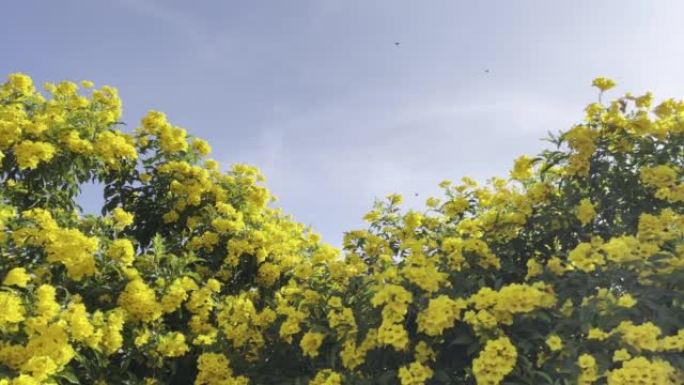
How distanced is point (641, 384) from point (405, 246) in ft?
6.54

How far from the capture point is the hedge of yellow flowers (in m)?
3.34

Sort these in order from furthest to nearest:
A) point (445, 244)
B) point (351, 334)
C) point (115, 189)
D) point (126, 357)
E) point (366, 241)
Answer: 1. point (115, 189)
2. point (366, 241)
3. point (126, 357)
4. point (445, 244)
5. point (351, 334)

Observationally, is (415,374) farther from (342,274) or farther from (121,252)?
(121,252)

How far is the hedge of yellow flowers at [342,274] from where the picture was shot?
334cm

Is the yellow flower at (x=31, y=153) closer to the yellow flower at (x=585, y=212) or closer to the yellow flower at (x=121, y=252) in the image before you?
the yellow flower at (x=121, y=252)

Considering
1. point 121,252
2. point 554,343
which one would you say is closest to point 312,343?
point 554,343

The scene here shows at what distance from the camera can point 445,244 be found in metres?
4.19

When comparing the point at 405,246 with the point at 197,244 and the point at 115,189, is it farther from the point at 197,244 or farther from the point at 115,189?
the point at 115,189

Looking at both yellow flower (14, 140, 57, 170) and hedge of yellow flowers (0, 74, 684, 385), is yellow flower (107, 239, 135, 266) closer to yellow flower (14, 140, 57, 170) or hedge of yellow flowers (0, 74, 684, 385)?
hedge of yellow flowers (0, 74, 684, 385)

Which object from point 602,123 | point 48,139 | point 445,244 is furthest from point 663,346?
point 48,139

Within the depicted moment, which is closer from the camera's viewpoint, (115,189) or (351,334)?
(351,334)

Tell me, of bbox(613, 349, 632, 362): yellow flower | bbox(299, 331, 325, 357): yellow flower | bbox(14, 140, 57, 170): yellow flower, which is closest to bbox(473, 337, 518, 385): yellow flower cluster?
bbox(613, 349, 632, 362): yellow flower

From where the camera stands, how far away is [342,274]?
4566mm

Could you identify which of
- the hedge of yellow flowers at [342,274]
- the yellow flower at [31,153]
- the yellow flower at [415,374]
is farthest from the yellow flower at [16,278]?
the yellow flower at [415,374]
